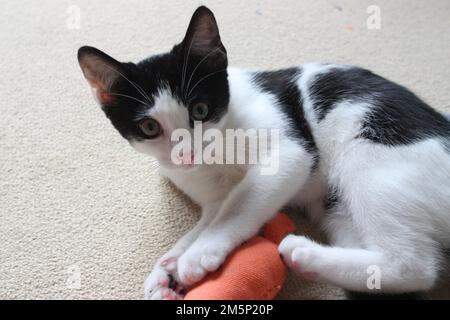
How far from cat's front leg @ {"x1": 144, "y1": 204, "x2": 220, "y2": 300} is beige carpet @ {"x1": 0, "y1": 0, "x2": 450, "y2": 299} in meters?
0.07

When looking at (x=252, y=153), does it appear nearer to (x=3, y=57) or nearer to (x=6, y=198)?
(x=6, y=198)

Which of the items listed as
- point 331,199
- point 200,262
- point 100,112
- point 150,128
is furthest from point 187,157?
point 100,112

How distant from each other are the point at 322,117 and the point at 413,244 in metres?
0.44

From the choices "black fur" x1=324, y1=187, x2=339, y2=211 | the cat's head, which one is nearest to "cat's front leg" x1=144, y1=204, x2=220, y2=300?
the cat's head

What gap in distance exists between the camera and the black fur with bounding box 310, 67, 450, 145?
1182 mm

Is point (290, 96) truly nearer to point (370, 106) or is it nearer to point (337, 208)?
point (370, 106)

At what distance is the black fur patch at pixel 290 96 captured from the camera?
130cm

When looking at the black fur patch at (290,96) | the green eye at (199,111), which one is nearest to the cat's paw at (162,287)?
the green eye at (199,111)

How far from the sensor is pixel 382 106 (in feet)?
4.04

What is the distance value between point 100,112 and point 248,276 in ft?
3.29

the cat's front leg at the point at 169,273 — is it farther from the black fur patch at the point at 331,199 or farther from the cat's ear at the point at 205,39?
the cat's ear at the point at 205,39

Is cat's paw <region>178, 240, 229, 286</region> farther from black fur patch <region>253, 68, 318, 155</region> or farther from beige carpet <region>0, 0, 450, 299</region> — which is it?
black fur patch <region>253, 68, 318, 155</region>

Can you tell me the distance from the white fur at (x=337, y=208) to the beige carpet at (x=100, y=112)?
115 millimetres
